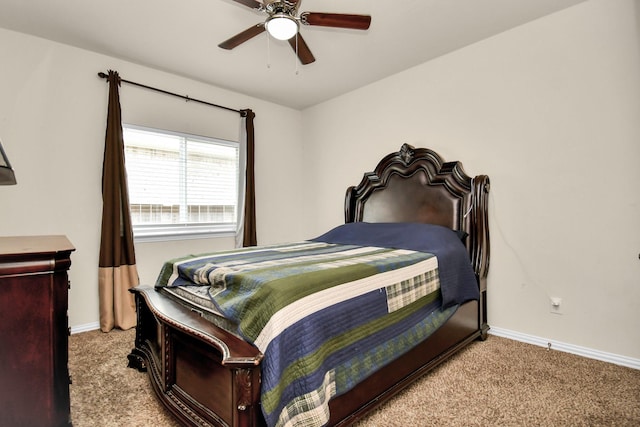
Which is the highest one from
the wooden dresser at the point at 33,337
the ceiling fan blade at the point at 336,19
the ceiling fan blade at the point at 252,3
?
the ceiling fan blade at the point at 336,19

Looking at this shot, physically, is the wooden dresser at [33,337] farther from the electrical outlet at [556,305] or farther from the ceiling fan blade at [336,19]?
the electrical outlet at [556,305]

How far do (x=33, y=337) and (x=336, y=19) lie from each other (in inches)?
84.3

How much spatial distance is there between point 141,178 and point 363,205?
7.72 feet

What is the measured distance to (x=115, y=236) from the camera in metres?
2.96

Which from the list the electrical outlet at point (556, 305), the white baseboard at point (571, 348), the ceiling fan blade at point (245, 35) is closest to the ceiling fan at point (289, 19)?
the ceiling fan blade at point (245, 35)

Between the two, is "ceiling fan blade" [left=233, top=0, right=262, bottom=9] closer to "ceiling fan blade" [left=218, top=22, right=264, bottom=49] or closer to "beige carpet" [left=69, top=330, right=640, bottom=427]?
"ceiling fan blade" [left=218, top=22, right=264, bottom=49]

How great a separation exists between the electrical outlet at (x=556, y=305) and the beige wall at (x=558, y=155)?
36 millimetres

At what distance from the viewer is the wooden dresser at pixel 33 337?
105 centimetres

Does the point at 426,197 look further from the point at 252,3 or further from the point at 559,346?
the point at 252,3

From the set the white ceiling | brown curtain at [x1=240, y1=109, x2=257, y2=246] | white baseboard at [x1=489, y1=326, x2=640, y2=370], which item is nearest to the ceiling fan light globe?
the white ceiling

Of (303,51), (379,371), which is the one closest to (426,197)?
(303,51)

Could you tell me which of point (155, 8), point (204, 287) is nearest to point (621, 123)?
point (204, 287)

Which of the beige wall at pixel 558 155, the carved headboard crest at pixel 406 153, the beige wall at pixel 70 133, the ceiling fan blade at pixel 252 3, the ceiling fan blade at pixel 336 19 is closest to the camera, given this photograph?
the ceiling fan blade at pixel 252 3

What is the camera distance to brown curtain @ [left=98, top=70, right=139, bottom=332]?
2920 millimetres
